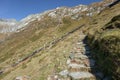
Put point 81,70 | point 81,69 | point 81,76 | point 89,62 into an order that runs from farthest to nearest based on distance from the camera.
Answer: point 89,62
point 81,69
point 81,70
point 81,76

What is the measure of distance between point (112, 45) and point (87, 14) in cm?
11046

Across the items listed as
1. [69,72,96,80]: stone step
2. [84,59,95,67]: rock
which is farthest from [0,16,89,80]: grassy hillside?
[69,72,96,80]: stone step

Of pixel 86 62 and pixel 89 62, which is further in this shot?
pixel 86 62

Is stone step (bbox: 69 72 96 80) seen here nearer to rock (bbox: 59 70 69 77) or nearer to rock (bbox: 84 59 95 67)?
rock (bbox: 59 70 69 77)

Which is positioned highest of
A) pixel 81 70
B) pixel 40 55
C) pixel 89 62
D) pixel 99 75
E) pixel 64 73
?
pixel 40 55

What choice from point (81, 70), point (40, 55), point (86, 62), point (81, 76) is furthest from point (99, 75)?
point (40, 55)

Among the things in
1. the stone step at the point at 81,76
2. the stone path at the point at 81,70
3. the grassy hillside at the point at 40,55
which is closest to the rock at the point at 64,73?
the stone path at the point at 81,70

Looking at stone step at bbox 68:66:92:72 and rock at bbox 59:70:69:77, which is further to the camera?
rock at bbox 59:70:69:77

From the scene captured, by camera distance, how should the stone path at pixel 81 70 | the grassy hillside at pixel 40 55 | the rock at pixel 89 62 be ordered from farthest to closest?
the grassy hillside at pixel 40 55 < the rock at pixel 89 62 < the stone path at pixel 81 70

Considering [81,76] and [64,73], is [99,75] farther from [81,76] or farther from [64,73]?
[64,73]

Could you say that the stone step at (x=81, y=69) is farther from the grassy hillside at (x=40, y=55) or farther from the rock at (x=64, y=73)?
the grassy hillside at (x=40, y=55)

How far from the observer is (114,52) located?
11406mm

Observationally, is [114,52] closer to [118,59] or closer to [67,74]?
[118,59]

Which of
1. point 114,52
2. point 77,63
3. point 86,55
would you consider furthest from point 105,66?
point 86,55
